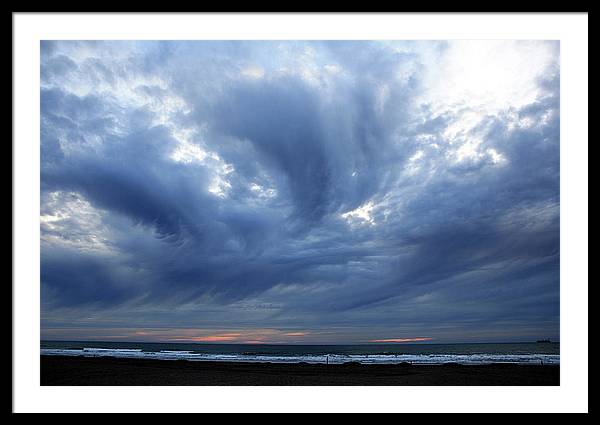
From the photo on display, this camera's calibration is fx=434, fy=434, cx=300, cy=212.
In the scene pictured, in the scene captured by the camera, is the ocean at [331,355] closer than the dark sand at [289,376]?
No

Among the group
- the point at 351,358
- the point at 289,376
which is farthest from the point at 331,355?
the point at 289,376

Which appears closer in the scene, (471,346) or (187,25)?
(187,25)

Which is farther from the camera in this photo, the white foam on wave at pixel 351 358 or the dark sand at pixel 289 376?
the white foam on wave at pixel 351 358

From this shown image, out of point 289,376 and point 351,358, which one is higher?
point 289,376

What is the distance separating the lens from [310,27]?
2.98 m

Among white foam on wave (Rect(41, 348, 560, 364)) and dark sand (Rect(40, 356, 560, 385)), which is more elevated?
dark sand (Rect(40, 356, 560, 385))

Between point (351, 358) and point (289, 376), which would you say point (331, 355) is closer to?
point (351, 358)

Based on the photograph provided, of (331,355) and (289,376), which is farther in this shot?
(331,355)

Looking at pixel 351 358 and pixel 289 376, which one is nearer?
pixel 289 376

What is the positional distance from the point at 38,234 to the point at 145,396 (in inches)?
52.7

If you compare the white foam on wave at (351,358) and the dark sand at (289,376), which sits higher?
the dark sand at (289,376)

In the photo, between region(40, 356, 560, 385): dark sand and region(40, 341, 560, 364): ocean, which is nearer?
region(40, 356, 560, 385): dark sand

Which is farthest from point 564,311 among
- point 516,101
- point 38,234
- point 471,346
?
point 471,346
